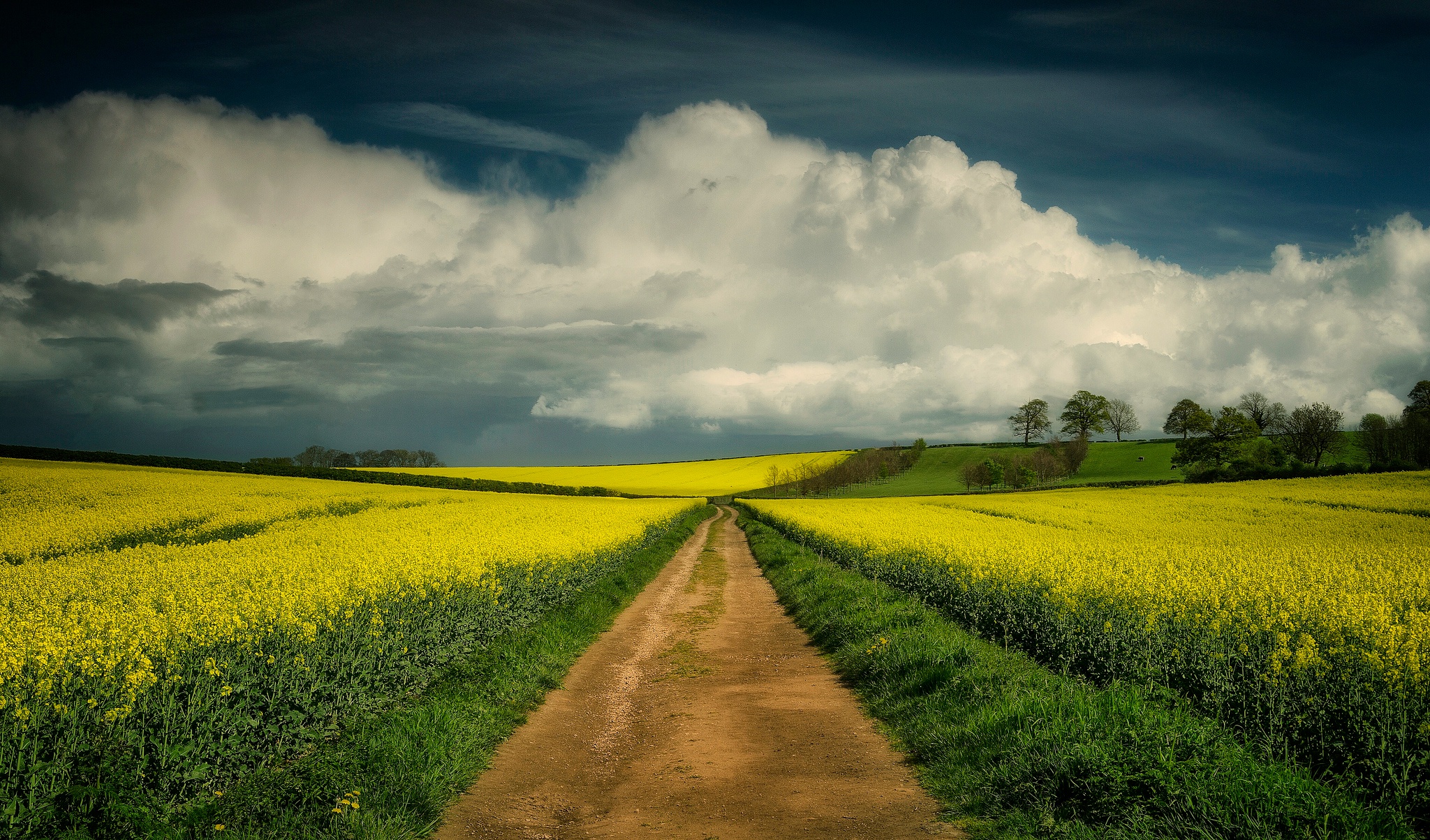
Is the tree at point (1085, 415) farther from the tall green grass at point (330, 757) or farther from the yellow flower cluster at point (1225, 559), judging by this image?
the tall green grass at point (330, 757)

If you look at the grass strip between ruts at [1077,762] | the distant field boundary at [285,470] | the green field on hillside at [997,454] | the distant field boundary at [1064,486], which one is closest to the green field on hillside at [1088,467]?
the green field on hillside at [997,454]

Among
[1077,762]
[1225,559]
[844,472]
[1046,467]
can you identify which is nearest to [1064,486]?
[1046,467]

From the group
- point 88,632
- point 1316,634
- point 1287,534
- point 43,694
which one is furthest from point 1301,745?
point 1287,534

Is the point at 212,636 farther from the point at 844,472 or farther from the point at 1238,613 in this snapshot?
the point at 844,472

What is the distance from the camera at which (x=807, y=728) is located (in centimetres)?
802

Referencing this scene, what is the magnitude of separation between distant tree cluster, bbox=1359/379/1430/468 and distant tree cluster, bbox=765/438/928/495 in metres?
52.9

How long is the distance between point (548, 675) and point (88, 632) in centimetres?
511

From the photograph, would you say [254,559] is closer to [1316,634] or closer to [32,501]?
[1316,634]

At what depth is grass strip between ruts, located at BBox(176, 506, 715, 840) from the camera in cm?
515

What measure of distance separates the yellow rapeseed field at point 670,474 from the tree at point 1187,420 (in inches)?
1957

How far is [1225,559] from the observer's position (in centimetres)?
1496

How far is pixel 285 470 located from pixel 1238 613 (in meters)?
60.2

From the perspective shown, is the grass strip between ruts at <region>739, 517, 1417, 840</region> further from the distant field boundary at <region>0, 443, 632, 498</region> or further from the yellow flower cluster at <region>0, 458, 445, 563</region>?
the distant field boundary at <region>0, 443, 632, 498</region>

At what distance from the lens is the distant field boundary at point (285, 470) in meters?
46.6
